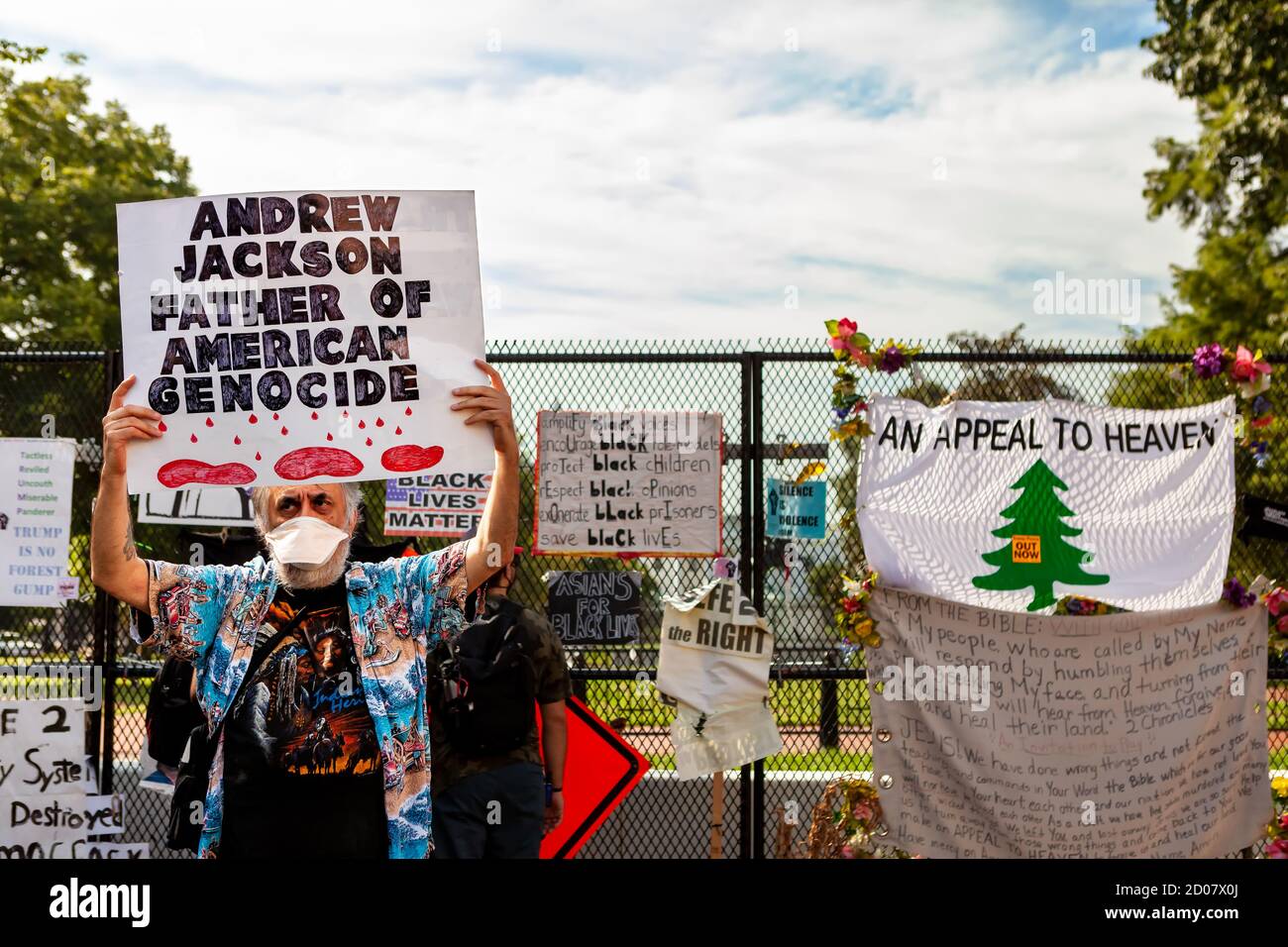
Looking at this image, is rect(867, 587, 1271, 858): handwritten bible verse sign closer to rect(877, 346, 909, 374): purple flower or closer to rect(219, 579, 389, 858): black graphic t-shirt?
rect(877, 346, 909, 374): purple flower

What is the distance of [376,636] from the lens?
10.2 ft

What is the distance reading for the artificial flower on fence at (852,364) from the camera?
5.92 meters

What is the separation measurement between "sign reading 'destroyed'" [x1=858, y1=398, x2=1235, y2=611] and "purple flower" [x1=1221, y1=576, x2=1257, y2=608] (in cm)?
9

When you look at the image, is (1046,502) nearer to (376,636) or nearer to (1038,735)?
(1038,735)

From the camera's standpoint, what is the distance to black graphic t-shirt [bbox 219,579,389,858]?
9.62ft

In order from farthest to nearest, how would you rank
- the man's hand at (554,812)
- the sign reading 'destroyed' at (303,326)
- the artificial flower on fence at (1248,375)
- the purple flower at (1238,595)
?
1. the artificial flower on fence at (1248,375)
2. the purple flower at (1238,595)
3. the man's hand at (554,812)
4. the sign reading 'destroyed' at (303,326)

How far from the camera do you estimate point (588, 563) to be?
19.7ft

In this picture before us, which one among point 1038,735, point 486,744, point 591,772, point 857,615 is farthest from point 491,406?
point 1038,735

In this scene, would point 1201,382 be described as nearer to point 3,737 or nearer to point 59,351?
point 59,351

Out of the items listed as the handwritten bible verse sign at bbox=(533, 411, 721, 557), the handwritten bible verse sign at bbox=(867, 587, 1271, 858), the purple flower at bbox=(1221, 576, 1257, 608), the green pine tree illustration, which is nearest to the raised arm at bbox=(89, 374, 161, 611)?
the handwritten bible verse sign at bbox=(533, 411, 721, 557)

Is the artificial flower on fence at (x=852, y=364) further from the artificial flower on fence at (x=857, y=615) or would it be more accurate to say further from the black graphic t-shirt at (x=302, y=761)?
the black graphic t-shirt at (x=302, y=761)

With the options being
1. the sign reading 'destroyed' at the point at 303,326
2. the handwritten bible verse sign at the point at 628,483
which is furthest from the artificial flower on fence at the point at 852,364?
the sign reading 'destroyed' at the point at 303,326

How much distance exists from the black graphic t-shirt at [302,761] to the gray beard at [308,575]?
0.50 ft

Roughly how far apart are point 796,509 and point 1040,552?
1234 millimetres
